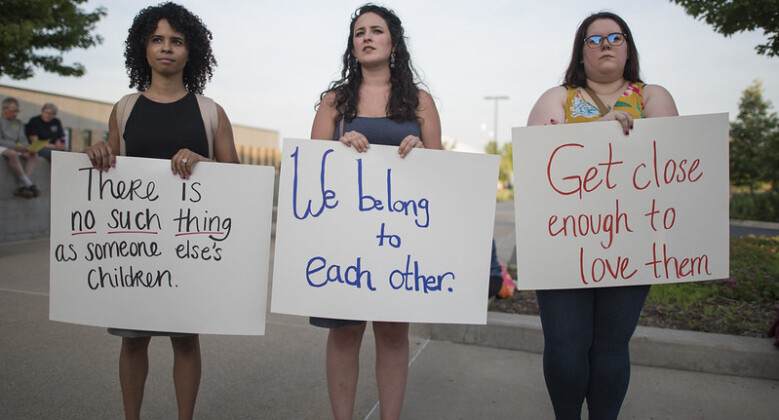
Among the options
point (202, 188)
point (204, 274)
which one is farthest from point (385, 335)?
point (202, 188)

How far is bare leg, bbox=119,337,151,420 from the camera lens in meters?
2.33

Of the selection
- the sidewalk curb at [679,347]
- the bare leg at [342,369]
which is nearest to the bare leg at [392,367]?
the bare leg at [342,369]

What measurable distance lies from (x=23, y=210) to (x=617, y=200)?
795cm

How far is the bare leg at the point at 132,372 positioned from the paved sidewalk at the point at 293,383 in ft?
1.48

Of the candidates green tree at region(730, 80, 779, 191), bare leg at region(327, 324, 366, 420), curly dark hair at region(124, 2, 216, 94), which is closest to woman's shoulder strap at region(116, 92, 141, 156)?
curly dark hair at region(124, 2, 216, 94)

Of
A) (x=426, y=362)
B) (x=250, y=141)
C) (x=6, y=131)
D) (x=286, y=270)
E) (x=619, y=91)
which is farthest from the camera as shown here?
(x=250, y=141)

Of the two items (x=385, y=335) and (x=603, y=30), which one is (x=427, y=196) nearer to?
(x=385, y=335)

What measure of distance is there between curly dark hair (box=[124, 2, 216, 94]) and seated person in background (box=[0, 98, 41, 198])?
6.14 m

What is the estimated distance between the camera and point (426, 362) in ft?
11.9

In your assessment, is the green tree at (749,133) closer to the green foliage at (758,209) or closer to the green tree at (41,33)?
the green foliage at (758,209)

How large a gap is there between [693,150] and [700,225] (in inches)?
11.3

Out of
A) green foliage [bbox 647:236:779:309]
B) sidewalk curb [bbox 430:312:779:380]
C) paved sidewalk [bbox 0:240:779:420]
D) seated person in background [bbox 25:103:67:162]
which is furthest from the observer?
seated person in background [bbox 25:103:67:162]

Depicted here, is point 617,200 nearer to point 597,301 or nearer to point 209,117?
point 597,301

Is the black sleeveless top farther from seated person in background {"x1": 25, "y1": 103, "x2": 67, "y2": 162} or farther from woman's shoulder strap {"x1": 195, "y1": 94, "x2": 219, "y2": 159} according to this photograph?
seated person in background {"x1": 25, "y1": 103, "x2": 67, "y2": 162}
